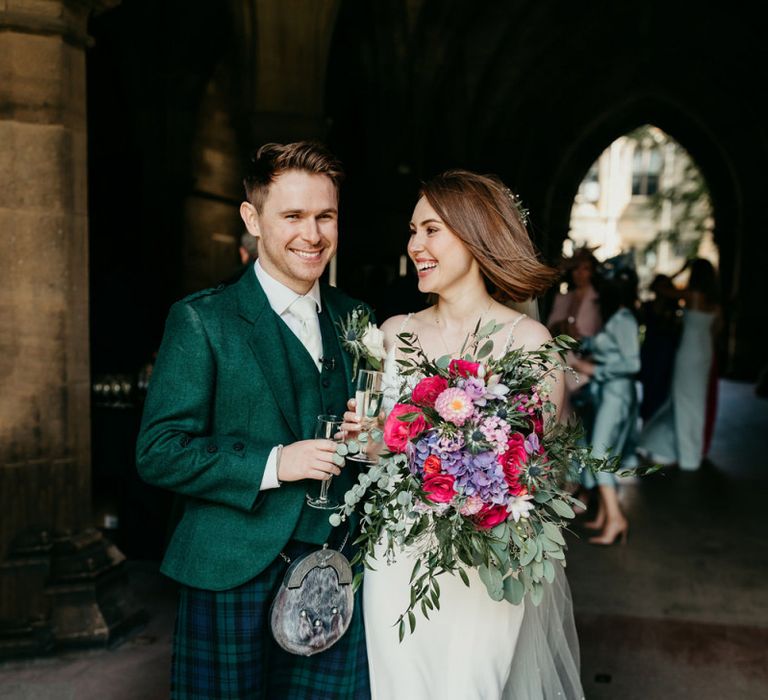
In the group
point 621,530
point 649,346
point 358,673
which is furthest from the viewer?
point 649,346

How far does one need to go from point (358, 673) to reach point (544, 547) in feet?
2.27

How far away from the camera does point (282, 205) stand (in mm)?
2146

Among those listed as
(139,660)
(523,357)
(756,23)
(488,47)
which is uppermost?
(756,23)

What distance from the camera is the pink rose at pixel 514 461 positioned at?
6.51 ft

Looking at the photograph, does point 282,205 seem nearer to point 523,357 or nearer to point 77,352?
point 523,357

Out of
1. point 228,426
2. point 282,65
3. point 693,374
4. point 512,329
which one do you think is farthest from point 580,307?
point 228,426

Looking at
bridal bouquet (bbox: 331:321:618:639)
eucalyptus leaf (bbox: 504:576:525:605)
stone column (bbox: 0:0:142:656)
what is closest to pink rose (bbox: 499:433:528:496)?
bridal bouquet (bbox: 331:321:618:639)

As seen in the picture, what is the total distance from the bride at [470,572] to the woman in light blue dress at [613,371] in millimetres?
3855

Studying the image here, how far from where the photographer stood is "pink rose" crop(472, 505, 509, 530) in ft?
6.61

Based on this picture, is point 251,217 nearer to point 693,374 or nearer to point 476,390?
point 476,390

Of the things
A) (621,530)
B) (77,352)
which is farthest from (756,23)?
(77,352)

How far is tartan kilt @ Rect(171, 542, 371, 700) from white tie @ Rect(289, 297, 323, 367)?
504mm

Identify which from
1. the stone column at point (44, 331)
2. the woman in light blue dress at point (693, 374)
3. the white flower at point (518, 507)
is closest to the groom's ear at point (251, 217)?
the white flower at point (518, 507)

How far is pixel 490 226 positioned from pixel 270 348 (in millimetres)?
721
